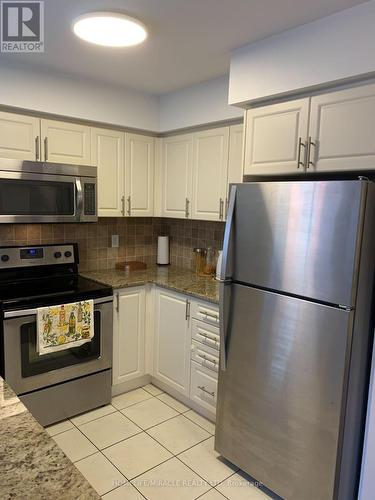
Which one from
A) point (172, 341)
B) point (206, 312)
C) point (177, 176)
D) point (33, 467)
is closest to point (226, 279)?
point (206, 312)

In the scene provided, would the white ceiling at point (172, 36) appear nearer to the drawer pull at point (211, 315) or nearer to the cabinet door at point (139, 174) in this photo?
the cabinet door at point (139, 174)

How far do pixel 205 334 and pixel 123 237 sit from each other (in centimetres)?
137

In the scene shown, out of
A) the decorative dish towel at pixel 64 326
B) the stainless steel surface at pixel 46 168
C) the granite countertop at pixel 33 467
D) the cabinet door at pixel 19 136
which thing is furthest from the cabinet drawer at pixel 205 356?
the cabinet door at pixel 19 136

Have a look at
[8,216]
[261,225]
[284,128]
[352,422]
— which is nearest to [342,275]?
[261,225]

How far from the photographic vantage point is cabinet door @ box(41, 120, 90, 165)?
264 centimetres

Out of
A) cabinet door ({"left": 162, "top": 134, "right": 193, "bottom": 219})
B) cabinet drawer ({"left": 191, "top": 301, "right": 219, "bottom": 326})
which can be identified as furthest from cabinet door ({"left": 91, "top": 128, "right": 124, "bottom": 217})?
cabinet drawer ({"left": 191, "top": 301, "right": 219, "bottom": 326})

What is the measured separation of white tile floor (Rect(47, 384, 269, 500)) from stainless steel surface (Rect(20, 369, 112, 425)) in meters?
0.06

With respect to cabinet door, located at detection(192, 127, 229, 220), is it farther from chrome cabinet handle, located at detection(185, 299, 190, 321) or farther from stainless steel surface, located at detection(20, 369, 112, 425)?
stainless steel surface, located at detection(20, 369, 112, 425)

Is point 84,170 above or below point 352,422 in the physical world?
above

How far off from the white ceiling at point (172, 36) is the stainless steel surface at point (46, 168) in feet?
2.13

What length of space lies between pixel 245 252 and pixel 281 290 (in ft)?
0.93

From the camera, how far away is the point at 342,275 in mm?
1569

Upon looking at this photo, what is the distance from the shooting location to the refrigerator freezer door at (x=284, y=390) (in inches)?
65.0

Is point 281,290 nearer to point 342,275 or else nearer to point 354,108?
point 342,275
